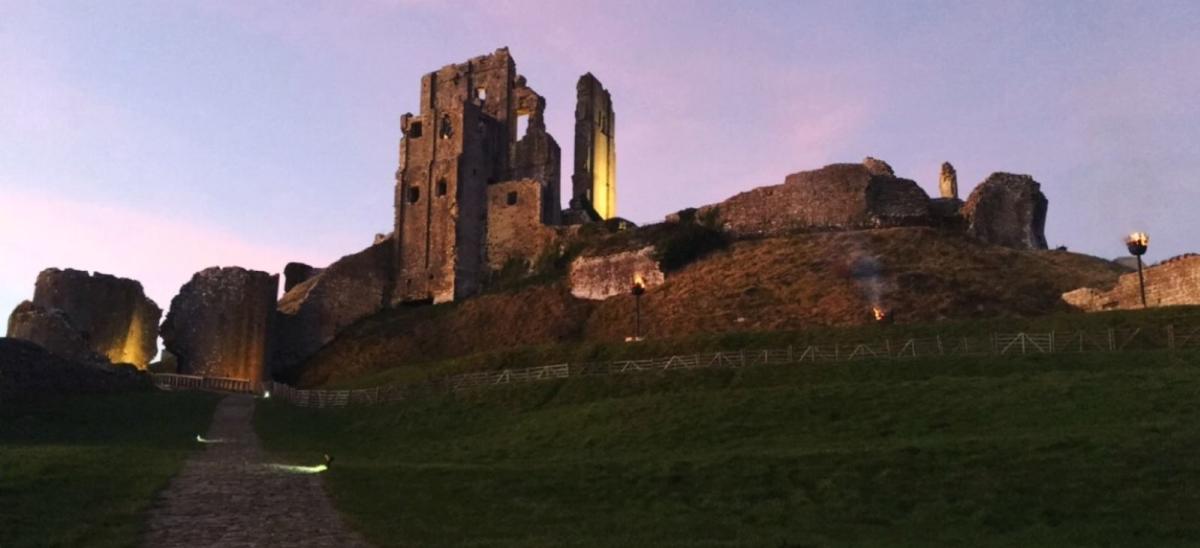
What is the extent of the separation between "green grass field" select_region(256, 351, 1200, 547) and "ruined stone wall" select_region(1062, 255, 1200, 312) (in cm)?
1326

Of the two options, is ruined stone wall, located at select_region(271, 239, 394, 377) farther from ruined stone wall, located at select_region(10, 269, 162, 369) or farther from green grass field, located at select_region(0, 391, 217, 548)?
green grass field, located at select_region(0, 391, 217, 548)

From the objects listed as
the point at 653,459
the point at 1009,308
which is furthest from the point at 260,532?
the point at 1009,308

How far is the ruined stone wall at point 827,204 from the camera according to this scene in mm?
61406

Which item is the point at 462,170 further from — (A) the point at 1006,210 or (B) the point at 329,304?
(A) the point at 1006,210

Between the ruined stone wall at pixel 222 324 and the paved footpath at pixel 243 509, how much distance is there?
38.7 metres

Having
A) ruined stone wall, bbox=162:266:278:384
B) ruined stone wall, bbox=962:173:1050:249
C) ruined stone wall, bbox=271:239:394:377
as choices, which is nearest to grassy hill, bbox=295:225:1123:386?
ruined stone wall, bbox=271:239:394:377

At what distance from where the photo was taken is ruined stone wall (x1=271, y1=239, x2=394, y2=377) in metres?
70.6

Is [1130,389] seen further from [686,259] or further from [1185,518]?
[686,259]

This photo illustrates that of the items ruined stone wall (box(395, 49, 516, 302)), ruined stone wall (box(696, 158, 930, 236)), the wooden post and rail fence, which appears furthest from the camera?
ruined stone wall (box(395, 49, 516, 302))

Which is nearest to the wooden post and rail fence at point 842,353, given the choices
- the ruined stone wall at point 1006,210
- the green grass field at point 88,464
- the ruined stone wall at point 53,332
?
the green grass field at point 88,464

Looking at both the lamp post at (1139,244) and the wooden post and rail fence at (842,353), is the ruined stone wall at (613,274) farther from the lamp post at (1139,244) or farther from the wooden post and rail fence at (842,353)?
the lamp post at (1139,244)

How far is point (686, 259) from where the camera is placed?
6212 centimetres

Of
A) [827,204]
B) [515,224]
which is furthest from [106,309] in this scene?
[827,204]

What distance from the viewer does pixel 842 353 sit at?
38219 mm
